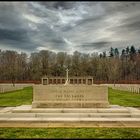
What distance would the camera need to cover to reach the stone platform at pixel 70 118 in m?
10.5

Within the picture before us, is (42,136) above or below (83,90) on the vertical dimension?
below

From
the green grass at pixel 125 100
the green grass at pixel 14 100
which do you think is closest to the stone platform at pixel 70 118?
the green grass at pixel 125 100

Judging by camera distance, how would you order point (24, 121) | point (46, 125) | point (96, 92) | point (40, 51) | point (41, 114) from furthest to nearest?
1. point (40, 51)
2. point (96, 92)
3. point (41, 114)
4. point (24, 121)
5. point (46, 125)

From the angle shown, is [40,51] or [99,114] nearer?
[99,114]

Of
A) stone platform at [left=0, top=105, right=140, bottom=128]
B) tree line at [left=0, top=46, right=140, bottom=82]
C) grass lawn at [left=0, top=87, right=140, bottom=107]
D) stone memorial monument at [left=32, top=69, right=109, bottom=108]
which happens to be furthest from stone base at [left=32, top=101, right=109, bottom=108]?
tree line at [left=0, top=46, right=140, bottom=82]

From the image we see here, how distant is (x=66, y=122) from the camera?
10742 millimetres

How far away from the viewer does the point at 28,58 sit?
311ft

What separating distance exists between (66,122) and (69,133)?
2.00m

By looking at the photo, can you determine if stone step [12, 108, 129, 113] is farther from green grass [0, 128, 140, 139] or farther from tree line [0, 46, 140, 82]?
tree line [0, 46, 140, 82]

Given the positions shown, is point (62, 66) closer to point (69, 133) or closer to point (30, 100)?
point (30, 100)

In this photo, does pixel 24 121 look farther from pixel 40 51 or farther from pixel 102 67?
pixel 40 51

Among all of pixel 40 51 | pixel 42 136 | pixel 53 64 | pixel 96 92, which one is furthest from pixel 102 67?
pixel 42 136

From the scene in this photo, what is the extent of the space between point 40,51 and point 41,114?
7958cm

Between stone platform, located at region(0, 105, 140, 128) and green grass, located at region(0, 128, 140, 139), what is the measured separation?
78 centimetres
